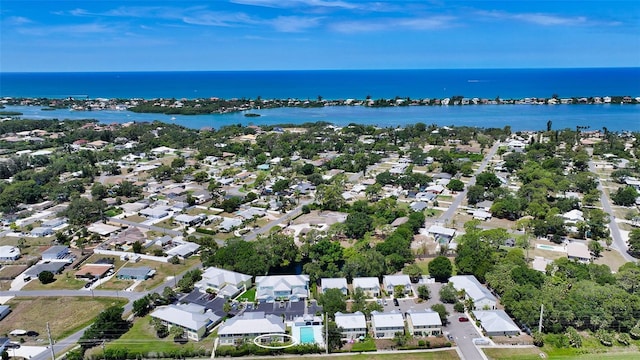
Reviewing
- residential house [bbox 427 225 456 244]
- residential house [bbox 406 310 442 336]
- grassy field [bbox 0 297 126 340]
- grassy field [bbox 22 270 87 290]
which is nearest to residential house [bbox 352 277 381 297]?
residential house [bbox 406 310 442 336]

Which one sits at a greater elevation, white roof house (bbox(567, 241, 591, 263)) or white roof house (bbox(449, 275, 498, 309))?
white roof house (bbox(567, 241, 591, 263))

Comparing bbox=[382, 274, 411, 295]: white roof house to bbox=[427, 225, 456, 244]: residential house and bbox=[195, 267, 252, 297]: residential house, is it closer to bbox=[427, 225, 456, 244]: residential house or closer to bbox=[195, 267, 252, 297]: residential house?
bbox=[427, 225, 456, 244]: residential house

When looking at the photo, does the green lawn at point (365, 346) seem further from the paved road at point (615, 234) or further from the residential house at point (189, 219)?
the residential house at point (189, 219)

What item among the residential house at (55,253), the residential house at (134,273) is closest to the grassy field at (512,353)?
the residential house at (134,273)

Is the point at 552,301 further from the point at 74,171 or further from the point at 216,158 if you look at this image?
the point at 74,171

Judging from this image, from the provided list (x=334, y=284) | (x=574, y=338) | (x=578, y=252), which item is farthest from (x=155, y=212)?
(x=578, y=252)

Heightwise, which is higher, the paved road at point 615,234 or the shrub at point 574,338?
the paved road at point 615,234
